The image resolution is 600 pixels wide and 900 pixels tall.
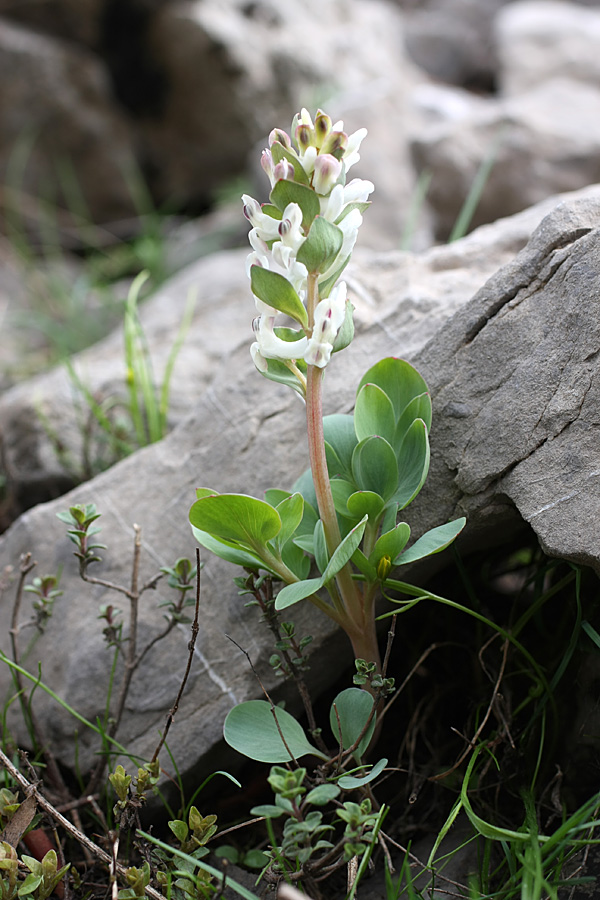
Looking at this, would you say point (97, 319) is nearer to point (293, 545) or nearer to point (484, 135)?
point (484, 135)

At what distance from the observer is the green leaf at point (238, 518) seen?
3.25ft

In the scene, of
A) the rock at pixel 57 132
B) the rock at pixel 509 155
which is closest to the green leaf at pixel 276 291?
the rock at pixel 509 155

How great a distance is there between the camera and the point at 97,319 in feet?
11.9

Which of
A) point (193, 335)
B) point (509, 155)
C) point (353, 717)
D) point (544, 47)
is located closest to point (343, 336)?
point (353, 717)

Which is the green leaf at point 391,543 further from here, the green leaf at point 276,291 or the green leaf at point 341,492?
the green leaf at point 276,291

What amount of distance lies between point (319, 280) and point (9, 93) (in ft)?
12.0

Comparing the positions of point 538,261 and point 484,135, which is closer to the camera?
point 538,261

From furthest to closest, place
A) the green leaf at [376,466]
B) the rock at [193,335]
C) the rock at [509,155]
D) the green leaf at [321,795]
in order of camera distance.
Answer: the rock at [509,155], the rock at [193,335], the green leaf at [376,466], the green leaf at [321,795]

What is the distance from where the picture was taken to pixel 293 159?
100 cm

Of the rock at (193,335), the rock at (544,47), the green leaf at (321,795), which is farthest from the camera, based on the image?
the rock at (544,47)

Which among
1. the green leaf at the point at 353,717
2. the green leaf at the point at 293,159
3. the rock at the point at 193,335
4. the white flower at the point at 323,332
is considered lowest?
the green leaf at the point at 353,717

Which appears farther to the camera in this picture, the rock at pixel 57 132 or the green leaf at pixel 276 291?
the rock at pixel 57 132

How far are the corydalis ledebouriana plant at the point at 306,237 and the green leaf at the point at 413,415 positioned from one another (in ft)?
0.53

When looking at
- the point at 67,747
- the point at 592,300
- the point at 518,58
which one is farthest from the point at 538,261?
the point at 518,58
